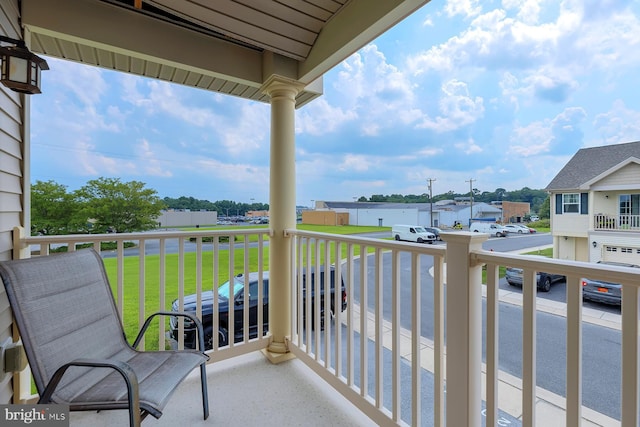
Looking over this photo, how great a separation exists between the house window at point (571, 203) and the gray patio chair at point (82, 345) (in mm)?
1812

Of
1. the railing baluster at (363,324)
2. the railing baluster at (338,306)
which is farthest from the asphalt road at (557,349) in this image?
the railing baluster at (338,306)

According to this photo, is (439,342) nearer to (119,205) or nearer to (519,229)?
(519,229)

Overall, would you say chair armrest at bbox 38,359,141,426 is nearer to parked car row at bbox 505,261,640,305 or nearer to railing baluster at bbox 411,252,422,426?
railing baluster at bbox 411,252,422,426

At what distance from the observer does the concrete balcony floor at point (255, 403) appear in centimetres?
183

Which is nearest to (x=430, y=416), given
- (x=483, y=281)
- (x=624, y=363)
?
(x=483, y=281)

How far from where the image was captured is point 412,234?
1.59 metres

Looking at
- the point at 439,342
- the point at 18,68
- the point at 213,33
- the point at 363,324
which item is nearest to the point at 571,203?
the point at 439,342

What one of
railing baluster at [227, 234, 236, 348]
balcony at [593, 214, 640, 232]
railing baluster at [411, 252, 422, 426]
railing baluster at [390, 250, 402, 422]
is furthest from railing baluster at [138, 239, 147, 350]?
balcony at [593, 214, 640, 232]

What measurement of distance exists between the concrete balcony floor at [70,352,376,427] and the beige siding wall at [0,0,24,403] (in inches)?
28.4

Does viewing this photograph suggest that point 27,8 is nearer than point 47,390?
No

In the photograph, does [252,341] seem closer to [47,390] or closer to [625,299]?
[47,390]

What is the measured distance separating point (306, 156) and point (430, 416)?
2438 millimetres

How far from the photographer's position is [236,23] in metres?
2.13

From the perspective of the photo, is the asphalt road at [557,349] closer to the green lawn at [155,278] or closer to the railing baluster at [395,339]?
the railing baluster at [395,339]
